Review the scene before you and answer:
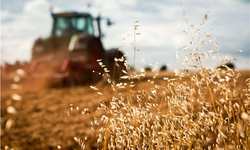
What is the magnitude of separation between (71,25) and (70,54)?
140 cm

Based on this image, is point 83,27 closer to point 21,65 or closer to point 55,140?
point 21,65

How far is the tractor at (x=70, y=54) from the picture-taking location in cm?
914

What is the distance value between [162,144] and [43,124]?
3748 mm

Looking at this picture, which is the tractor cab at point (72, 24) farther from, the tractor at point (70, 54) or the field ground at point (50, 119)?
the field ground at point (50, 119)

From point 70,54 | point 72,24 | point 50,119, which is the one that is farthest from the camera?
point 72,24

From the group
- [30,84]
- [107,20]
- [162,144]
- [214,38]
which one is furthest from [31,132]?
[107,20]

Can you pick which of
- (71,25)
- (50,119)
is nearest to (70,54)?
(71,25)

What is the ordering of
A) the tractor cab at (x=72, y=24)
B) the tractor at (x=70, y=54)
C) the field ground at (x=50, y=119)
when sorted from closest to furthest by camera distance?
the field ground at (x=50, y=119) → the tractor at (x=70, y=54) → the tractor cab at (x=72, y=24)

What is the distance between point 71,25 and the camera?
10688mm

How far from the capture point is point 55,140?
14.3 ft

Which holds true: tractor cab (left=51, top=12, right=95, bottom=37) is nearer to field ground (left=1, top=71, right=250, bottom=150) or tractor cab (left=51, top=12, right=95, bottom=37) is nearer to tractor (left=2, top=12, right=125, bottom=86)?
tractor (left=2, top=12, right=125, bottom=86)

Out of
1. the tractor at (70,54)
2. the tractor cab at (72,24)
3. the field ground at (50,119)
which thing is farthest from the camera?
the tractor cab at (72,24)

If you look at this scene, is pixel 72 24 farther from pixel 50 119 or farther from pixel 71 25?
pixel 50 119

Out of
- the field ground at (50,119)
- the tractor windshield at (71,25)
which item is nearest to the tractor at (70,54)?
the tractor windshield at (71,25)
